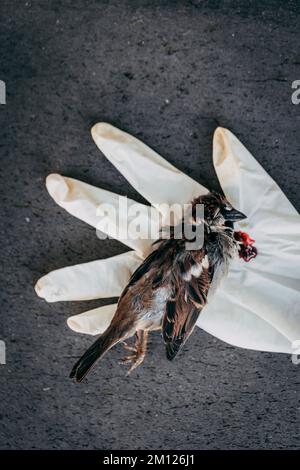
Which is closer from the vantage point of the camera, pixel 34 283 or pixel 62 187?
pixel 62 187

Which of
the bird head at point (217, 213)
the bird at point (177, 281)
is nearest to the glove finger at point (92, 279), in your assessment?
the bird at point (177, 281)

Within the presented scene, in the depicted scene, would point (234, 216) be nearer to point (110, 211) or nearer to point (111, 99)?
point (110, 211)

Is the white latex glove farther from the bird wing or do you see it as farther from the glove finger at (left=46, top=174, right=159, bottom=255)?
the bird wing

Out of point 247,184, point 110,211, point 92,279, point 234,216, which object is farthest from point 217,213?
point 92,279

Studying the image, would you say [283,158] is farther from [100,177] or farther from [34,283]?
[34,283]

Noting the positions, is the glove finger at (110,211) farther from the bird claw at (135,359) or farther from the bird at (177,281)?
the bird claw at (135,359)
